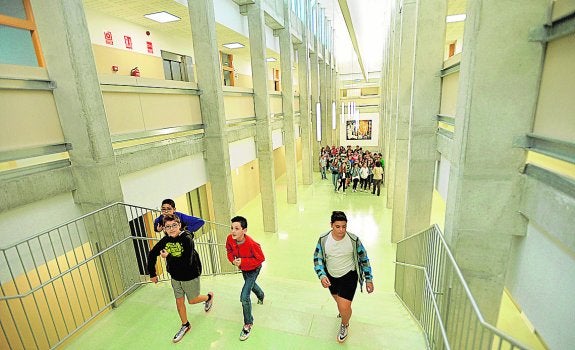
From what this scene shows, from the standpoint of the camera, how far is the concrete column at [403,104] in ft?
24.3

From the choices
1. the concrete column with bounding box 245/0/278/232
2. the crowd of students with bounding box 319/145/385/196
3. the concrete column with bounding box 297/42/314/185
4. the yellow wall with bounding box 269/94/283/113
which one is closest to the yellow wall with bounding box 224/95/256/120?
the concrete column with bounding box 245/0/278/232

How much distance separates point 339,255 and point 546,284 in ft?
6.35

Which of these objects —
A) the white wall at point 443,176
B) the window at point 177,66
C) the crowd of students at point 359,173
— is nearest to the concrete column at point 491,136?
the white wall at point 443,176

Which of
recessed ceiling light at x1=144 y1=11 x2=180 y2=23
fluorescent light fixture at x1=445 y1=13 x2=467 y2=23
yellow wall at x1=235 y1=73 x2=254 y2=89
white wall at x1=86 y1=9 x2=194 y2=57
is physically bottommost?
yellow wall at x1=235 y1=73 x2=254 y2=89

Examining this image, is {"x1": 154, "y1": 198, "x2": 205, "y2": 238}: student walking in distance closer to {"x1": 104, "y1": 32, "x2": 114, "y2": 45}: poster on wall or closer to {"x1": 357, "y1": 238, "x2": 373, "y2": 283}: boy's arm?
{"x1": 357, "y1": 238, "x2": 373, "y2": 283}: boy's arm

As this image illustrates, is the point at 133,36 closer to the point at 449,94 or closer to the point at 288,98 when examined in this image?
the point at 288,98

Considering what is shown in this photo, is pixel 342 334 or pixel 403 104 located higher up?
pixel 403 104

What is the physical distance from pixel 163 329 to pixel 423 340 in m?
3.41

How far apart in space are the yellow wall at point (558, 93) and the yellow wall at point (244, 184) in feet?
36.9

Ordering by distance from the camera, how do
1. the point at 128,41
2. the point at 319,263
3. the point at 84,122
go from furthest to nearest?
the point at 128,41 < the point at 84,122 < the point at 319,263

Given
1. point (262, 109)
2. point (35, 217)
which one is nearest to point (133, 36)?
point (262, 109)

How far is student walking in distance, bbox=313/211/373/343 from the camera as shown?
A: 3.46 m

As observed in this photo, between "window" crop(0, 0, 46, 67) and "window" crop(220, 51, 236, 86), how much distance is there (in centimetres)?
785

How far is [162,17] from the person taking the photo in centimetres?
787
